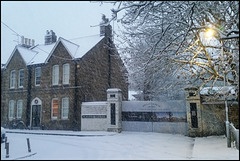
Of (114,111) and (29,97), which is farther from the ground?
(29,97)

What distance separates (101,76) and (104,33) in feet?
16.7

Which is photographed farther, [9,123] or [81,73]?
[9,123]

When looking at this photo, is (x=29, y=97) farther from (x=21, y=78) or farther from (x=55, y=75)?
(x=55, y=75)

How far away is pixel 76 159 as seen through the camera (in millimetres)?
8547

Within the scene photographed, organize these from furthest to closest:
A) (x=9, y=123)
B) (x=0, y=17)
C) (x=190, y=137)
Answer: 1. (x=9, y=123)
2. (x=190, y=137)
3. (x=0, y=17)

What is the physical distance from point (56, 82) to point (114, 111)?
7.89 metres

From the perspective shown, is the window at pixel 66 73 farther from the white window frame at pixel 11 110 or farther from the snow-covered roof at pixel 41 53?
the white window frame at pixel 11 110

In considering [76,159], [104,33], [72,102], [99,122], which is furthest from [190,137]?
[104,33]

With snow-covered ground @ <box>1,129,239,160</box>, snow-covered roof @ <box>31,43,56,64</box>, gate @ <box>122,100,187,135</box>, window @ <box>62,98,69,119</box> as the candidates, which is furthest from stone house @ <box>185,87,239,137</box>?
snow-covered roof @ <box>31,43,56,64</box>

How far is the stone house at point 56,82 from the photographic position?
22.1 meters

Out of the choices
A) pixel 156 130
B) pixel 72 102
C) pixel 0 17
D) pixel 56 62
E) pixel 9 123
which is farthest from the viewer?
pixel 9 123

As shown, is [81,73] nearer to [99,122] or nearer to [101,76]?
[101,76]

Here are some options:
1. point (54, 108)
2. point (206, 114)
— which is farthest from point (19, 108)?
point (206, 114)

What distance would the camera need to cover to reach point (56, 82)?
920 inches
